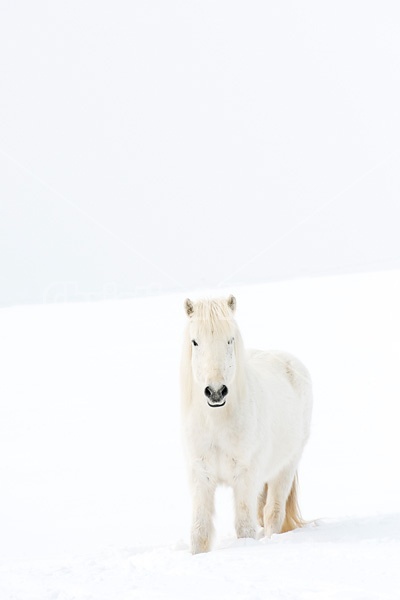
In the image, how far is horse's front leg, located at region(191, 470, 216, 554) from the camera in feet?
14.8

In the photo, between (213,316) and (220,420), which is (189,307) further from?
(220,420)

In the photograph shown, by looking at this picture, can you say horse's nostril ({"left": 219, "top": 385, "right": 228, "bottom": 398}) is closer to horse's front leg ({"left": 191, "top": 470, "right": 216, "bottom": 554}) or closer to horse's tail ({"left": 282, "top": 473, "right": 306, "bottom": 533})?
horse's front leg ({"left": 191, "top": 470, "right": 216, "bottom": 554})

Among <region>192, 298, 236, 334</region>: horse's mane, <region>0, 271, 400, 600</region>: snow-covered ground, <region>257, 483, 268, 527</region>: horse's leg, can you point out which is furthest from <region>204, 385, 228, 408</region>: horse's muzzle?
<region>257, 483, 268, 527</region>: horse's leg

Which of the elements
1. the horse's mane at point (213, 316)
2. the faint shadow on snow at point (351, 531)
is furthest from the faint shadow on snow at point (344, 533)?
the horse's mane at point (213, 316)

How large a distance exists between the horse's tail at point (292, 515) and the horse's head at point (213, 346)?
1.68 m

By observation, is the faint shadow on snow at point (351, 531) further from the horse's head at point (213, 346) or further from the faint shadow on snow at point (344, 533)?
the horse's head at point (213, 346)

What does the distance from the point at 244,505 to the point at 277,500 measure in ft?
3.79

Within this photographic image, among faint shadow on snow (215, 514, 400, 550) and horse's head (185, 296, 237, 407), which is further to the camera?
faint shadow on snow (215, 514, 400, 550)

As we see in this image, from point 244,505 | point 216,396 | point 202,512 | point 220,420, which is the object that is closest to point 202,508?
point 202,512

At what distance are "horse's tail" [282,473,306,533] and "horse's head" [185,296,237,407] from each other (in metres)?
1.68

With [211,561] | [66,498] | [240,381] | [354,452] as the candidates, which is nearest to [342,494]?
[354,452]

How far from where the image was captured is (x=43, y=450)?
980 centimetres

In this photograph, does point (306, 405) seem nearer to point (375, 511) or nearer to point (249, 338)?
point (375, 511)

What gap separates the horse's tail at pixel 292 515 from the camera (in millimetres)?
5637
